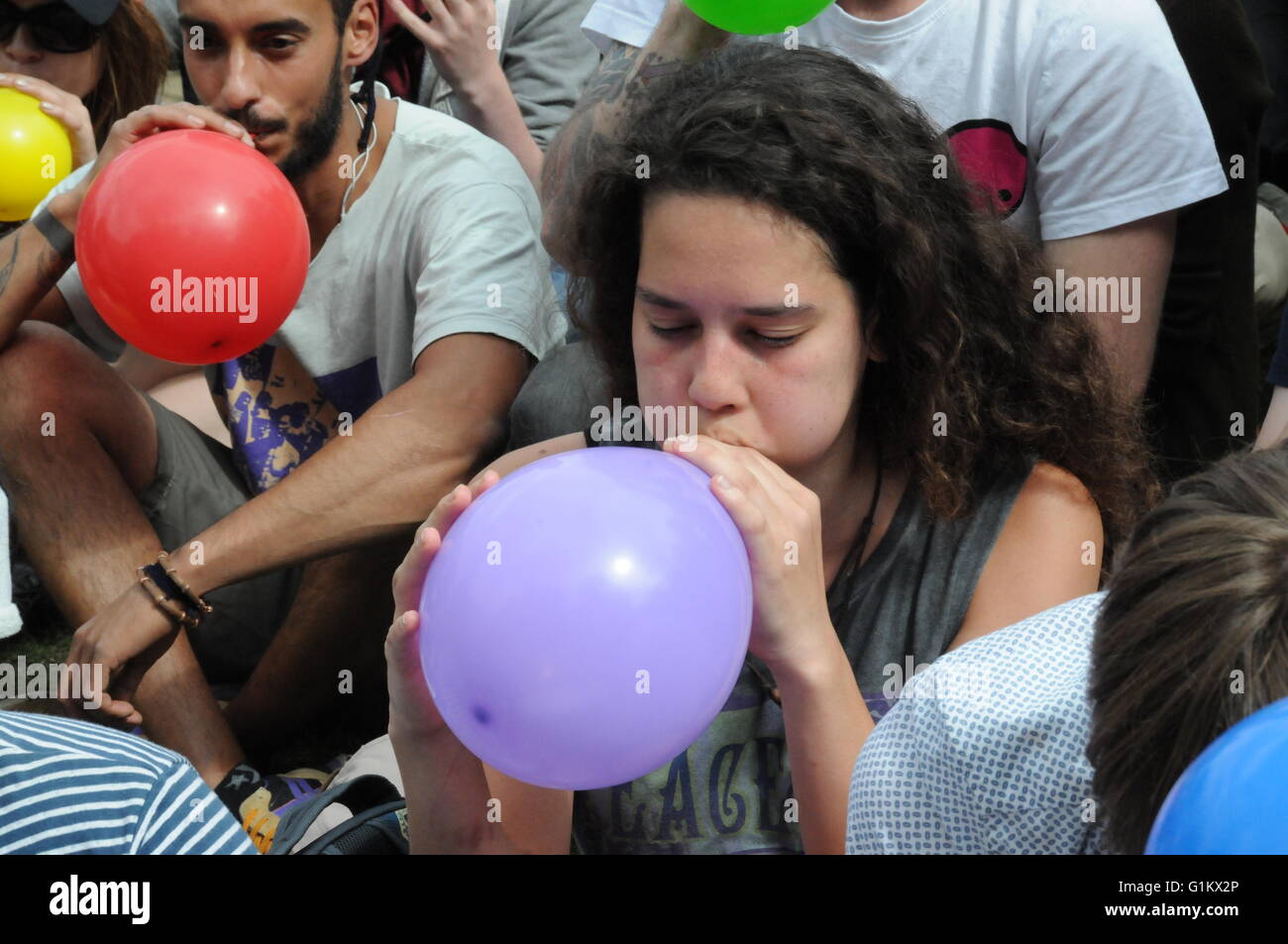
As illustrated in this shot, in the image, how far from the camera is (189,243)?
7.83 ft

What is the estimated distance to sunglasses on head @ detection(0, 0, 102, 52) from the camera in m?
3.62

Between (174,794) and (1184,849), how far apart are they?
912 millimetres

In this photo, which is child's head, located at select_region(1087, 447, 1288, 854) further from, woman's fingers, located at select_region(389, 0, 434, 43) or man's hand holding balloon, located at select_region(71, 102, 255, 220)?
woman's fingers, located at select_region(389, 0, 434, 43)

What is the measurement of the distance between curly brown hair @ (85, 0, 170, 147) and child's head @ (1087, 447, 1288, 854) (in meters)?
3.22

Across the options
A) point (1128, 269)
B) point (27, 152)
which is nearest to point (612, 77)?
point (1128, 269)

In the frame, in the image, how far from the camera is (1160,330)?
284 centimetres

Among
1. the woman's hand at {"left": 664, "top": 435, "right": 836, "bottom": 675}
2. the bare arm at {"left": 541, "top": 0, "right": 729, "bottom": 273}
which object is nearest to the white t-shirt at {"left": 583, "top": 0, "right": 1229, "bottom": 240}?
the bare arm at {"left": 541, "top": 0, "right": 729, "bottom": 273}

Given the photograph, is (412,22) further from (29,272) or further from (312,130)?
(29,272)

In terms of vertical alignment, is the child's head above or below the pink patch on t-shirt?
below

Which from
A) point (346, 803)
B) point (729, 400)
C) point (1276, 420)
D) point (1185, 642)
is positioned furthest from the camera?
point (1276, 420)

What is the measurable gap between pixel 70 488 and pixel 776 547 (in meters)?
1.80

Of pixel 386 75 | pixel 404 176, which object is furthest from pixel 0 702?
pixel 386 75

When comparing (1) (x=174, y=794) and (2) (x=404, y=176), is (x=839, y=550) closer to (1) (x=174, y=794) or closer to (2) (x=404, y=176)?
(1) (x=174, y=794)

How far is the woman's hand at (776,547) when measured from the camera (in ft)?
5.41
